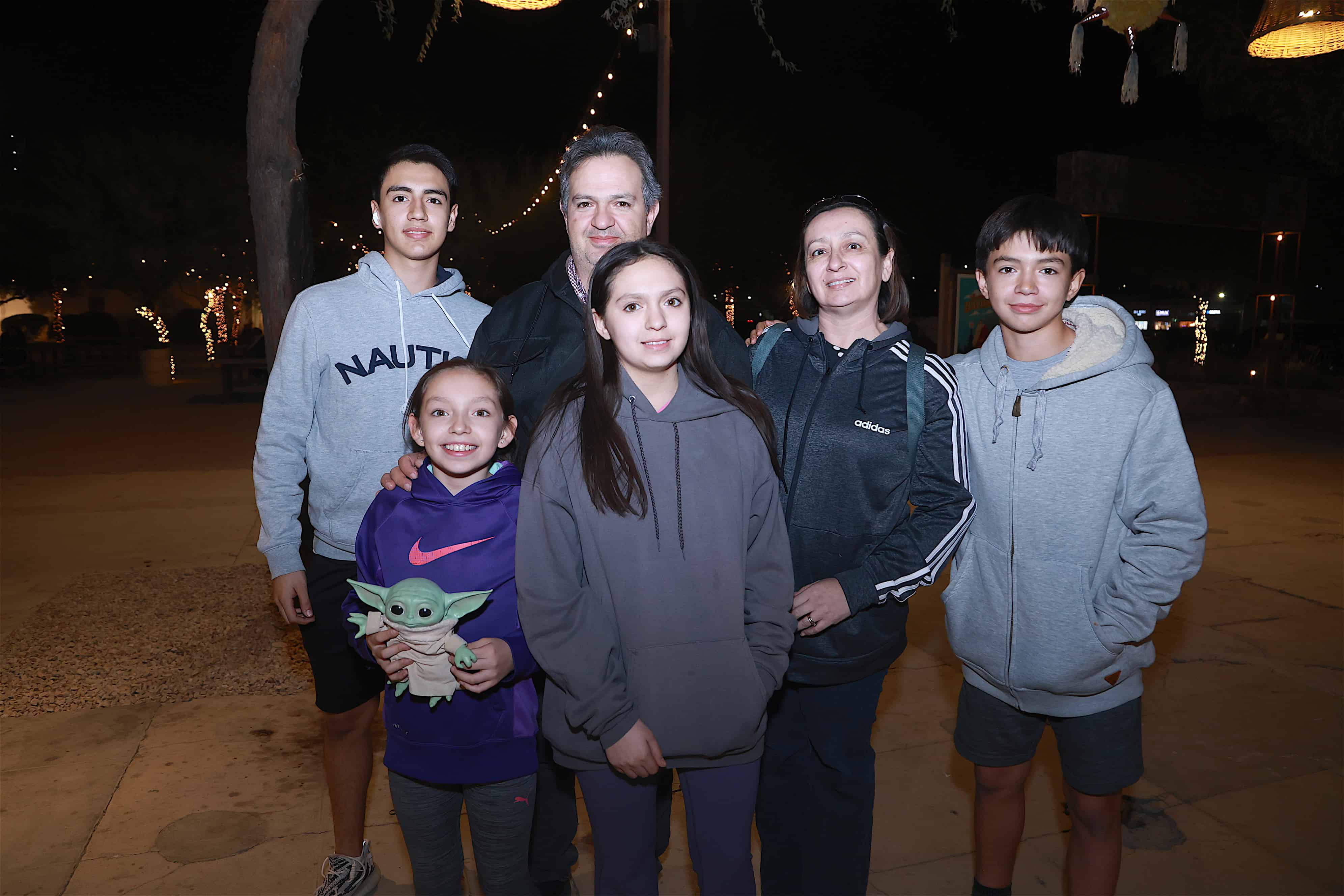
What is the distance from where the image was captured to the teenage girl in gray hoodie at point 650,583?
6.35 ft

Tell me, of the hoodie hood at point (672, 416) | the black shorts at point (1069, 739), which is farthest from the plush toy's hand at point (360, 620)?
the black shorts at point (1069, 739)

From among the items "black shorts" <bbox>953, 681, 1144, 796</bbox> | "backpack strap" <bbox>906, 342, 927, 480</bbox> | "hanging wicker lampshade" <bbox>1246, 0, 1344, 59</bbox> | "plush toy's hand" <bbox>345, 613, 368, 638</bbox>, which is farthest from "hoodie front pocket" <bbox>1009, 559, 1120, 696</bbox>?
"hanging wicker lampshade" <bbox>1246, 0, 1344, 59</bbox>

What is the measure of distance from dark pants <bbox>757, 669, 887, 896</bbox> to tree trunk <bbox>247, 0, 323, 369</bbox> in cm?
317

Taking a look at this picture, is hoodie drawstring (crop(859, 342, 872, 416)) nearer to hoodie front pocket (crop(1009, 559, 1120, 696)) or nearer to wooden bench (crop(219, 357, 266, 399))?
hoodie front pocket (crop(1009, 559, 1120, 696))

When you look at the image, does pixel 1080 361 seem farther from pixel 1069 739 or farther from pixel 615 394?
pixel 615 394

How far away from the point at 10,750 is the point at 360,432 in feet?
8.36

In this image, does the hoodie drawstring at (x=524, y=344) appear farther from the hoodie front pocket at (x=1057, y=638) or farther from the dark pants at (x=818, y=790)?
the hoodie front pocket at (x=1057, y=638)

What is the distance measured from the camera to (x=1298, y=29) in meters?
3.84

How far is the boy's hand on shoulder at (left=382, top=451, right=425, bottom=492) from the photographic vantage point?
7.45ft

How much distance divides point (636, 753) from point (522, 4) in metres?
3.49

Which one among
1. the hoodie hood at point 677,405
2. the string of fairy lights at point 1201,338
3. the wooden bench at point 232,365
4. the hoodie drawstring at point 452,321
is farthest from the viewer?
the string of fairy lights at point 1201,338

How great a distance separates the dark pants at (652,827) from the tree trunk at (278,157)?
124 inches

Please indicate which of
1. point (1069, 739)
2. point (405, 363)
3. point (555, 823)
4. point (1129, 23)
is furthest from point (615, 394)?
point (1129, 23)

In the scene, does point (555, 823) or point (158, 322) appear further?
point (158, 322)
